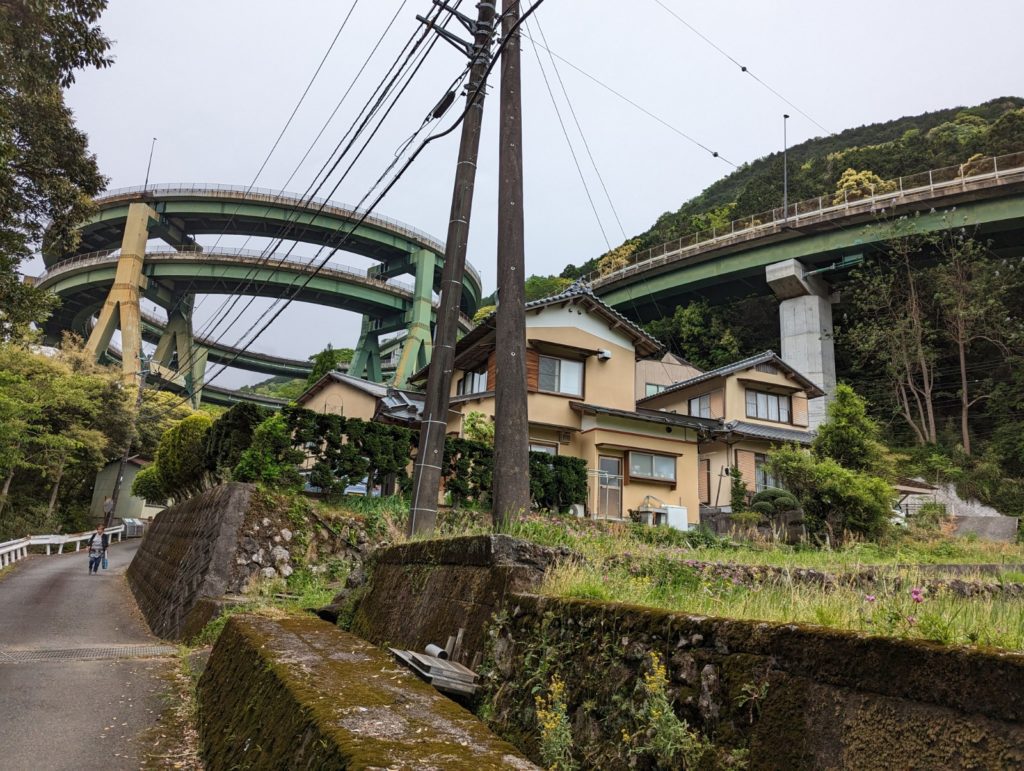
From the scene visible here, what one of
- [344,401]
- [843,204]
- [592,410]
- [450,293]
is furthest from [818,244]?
[450,293]

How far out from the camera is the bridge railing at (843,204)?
37.1m

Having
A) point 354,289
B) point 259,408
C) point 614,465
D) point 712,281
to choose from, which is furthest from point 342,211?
point 259,408

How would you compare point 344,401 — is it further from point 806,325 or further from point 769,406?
point 806,325

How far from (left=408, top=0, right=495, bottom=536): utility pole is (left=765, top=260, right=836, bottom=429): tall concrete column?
37424 mm

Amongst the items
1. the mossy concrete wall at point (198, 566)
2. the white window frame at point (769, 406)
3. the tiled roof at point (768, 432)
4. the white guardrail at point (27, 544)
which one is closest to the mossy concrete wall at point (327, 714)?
the mossy concrete wall at point (198, 566)

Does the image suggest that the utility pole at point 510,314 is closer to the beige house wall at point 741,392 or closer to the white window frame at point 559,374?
the white window frame at point 559,374

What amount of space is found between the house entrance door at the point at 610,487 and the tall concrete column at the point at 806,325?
81.6ft

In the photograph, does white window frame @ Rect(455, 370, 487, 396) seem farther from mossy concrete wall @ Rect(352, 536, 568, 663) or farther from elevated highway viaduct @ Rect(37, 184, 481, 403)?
elevated highway viaduct @ Rect(37, 184, 481, 403)

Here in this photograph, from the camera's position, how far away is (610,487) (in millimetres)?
22875

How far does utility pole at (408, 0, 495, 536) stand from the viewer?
32.2 feet

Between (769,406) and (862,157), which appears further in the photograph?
(862,157)

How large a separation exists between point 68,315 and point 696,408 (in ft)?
220

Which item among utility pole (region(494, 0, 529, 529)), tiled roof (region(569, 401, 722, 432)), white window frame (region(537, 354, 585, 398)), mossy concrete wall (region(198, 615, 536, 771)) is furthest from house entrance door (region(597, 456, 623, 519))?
mossy concrete wall (region(198, 615, 536, 771))

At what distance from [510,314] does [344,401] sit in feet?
59.0
